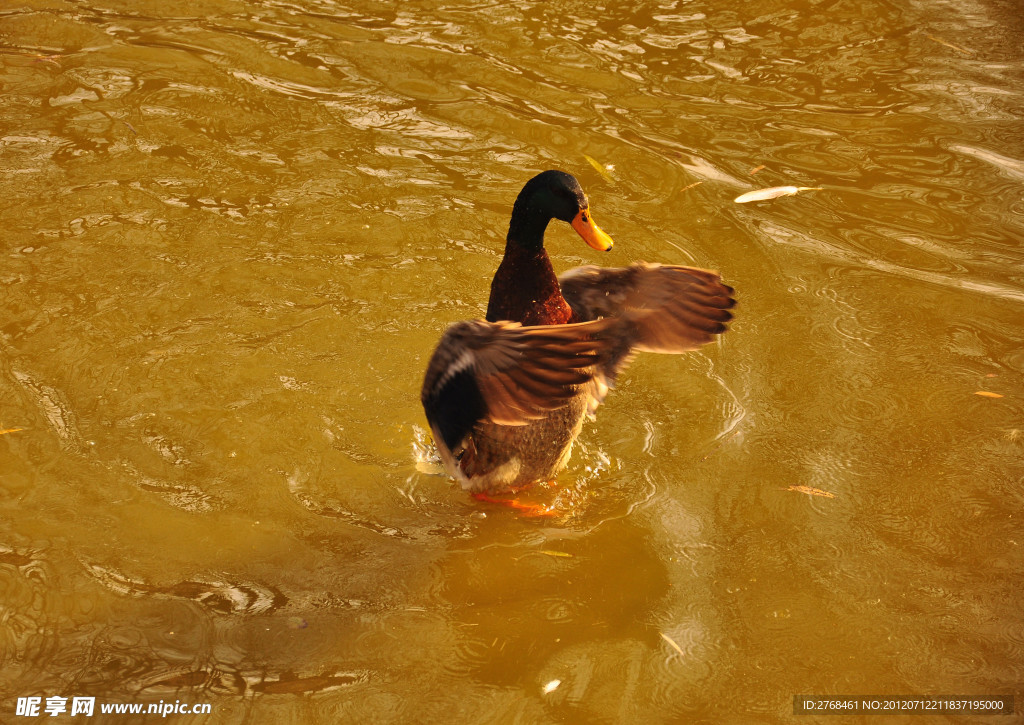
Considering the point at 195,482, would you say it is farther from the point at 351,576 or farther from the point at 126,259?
the point at 126,259

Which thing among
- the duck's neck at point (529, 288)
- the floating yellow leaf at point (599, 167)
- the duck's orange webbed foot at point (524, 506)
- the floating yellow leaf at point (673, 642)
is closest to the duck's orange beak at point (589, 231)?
the duck's neck at point (529, 288)

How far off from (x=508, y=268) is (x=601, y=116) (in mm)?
3229

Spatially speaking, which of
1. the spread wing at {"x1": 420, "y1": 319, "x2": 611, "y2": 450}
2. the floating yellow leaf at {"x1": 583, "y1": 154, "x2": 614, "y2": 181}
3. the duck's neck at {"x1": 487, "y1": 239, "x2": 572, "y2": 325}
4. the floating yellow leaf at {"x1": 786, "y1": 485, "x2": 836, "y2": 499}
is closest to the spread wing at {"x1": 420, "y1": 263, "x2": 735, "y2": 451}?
the spread wing at {"x1": 420, "y1": 319, "x2": 611, "y2": 450}

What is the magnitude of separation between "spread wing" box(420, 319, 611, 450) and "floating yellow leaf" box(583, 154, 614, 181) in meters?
3.00

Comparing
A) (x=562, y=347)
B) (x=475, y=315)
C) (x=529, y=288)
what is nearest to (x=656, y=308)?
(x=529, y=288)

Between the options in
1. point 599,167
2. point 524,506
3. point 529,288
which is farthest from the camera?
point 599,167

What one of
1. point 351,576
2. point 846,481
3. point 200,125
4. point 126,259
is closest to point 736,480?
point 846,481

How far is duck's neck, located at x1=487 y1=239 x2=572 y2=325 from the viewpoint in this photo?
3.62 meters

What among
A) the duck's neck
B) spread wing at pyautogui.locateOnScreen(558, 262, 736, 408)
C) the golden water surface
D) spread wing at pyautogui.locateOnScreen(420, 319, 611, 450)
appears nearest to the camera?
spread wing at pyautogui.locateOnScreen(420, 319, 611, 450)

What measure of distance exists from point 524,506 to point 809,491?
124cm

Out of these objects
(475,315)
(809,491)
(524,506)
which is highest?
(475,315)

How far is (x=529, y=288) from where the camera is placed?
11.9 feet

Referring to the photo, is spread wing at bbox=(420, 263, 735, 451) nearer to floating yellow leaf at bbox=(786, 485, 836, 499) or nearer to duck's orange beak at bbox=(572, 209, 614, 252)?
duck's orange beak at bbox=(572, 209, 614, 252)

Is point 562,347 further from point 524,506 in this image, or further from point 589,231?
point 524,506
